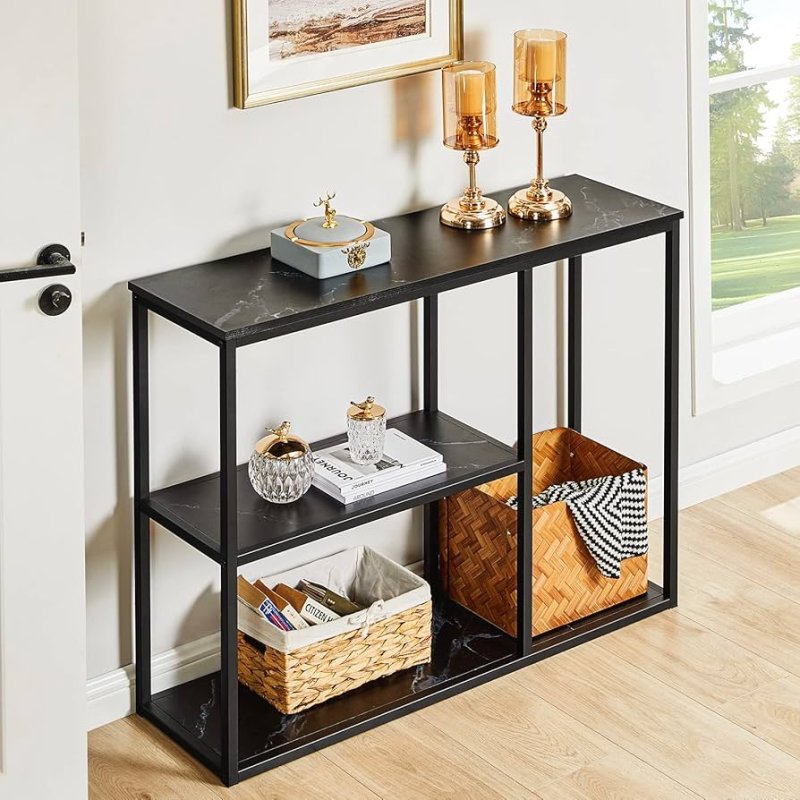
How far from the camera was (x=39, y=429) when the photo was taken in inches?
94.6

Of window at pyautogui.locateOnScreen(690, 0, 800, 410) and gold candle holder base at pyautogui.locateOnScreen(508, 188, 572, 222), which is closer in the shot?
gold candle holder base at pyautogui.locateOnScreen(508, 188, 572, 222)

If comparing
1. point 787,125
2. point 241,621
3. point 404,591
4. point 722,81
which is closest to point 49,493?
point 241,621

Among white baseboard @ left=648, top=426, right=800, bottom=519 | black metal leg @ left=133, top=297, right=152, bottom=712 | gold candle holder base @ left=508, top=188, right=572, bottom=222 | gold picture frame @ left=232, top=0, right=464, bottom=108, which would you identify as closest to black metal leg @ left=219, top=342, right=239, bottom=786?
black metal leg @ left=133, top=297, right=152, bottom=712

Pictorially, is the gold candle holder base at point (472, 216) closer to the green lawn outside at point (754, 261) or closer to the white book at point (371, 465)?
the white book at point (371, 465)

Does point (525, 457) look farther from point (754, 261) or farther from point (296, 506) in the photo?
point (754, 261)

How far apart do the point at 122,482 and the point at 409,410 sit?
27.0 inches

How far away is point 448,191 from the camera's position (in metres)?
3.09

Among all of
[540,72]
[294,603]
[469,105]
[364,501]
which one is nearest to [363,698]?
[294,603]

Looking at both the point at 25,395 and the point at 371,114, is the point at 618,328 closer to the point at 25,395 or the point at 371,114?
the point at 371,114

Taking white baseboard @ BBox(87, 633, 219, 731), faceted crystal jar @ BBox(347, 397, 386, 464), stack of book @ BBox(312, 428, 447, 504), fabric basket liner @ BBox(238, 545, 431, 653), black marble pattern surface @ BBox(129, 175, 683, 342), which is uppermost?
black marble pattern surface @ BBox(129, 175, 683, 342)

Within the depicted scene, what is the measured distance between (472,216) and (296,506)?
67cm

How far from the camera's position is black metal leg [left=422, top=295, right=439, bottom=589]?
3117 millimetres

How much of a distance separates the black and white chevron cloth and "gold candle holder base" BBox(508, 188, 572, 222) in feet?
1.94

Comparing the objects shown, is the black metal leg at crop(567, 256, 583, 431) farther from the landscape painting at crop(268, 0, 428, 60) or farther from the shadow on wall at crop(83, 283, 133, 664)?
the shadow on wall at crop(83, 283, 133, 664)
